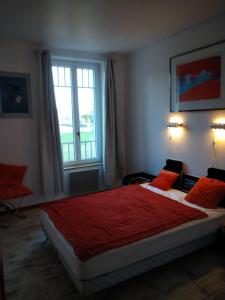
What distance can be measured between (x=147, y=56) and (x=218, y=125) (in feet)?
6.63

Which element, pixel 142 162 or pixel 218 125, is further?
pixel 142 162

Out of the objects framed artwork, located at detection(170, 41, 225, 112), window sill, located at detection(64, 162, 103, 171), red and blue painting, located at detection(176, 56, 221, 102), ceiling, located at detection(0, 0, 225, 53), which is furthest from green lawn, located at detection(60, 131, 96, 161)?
red and blue painting, located at detection(176, 56, 221, 102)

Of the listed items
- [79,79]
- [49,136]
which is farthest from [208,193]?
[79,79]

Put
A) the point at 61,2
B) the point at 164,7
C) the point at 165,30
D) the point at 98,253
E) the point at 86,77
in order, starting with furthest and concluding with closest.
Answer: the point at 86,77, the point at 165,30, the point at 164,7, the point at 61,2, the point at 98,253

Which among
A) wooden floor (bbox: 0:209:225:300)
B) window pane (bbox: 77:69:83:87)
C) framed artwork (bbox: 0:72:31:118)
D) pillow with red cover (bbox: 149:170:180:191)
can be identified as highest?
window pane (bbox: 77:69:83:87)

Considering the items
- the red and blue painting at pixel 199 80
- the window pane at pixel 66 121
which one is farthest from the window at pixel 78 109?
the red and blue painting at pixel 199 80

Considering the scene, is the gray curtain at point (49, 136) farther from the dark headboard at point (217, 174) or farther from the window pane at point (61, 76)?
the dark headboard at point (217, 174)

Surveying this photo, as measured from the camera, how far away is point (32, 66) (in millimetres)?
3988

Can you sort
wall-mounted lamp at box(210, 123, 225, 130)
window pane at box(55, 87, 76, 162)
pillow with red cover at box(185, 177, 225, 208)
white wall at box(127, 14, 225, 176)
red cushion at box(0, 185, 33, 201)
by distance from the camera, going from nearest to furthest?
pillow with red cover at box(185, 177, 225, 208) → wall-mounted lamp at box(210, 123, 225, 130) → white wall at box(127, 14, 225, 176) → red cushion at box(0, 185, 33, 201) → window pane at box(55, 87, 76, 162)

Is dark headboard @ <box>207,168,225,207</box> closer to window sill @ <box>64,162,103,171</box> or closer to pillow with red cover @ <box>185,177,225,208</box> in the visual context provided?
pillow with red cover @ <box>185,177,225,208</box>

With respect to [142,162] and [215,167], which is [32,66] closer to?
[142,162]

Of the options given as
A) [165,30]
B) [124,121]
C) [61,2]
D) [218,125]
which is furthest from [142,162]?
[61,2]

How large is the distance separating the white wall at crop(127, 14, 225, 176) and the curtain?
265 millimetres

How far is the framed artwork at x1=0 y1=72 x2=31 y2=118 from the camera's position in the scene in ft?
12.4
